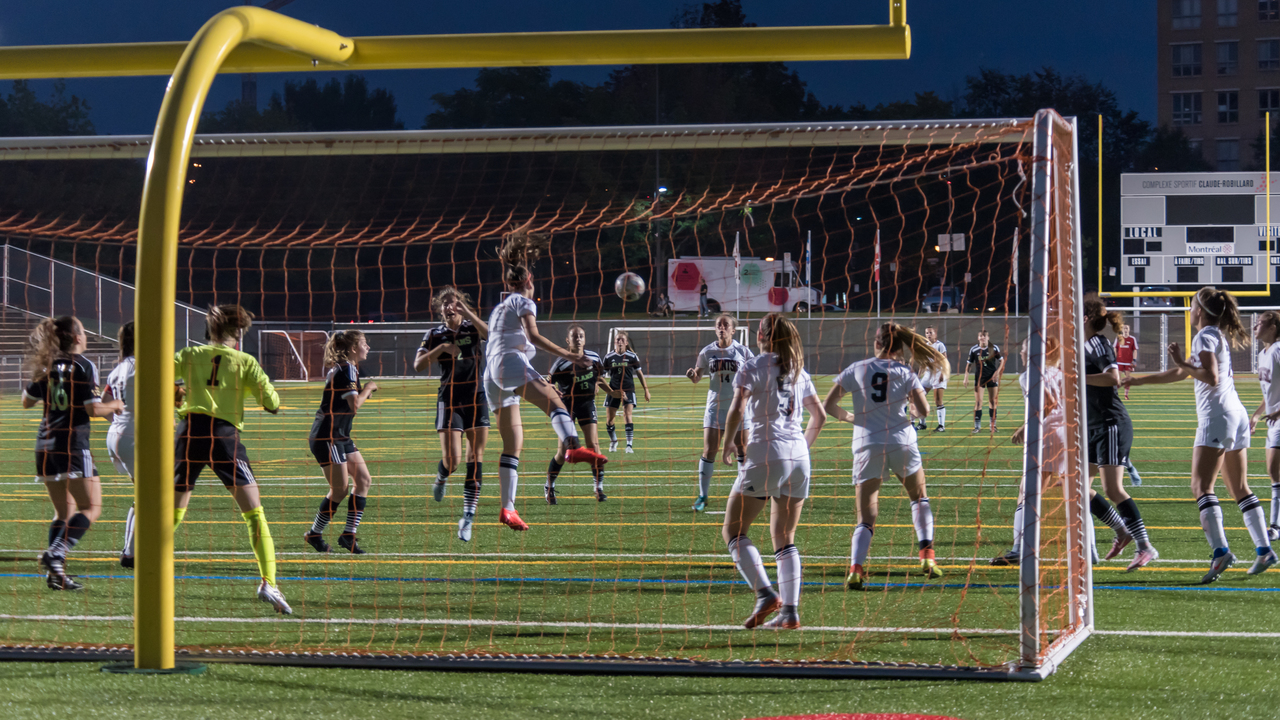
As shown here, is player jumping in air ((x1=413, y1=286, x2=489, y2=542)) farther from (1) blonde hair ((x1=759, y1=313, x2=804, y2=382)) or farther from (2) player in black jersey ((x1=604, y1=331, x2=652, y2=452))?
(2) player in black jersey ((x1=604, y1=331, x2=652, y2=452))

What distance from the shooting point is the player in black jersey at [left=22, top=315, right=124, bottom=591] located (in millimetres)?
7055

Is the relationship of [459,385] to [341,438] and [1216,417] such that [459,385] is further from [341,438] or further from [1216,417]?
[1216,417]

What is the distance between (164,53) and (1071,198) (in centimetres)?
453

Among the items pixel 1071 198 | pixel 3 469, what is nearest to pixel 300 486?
pixel 3 469

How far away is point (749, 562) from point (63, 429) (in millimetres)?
4463

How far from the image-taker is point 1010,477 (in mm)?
12914

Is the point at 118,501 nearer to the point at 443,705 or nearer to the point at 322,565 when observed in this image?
the point at 322,565

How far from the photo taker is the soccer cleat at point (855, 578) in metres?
6.81

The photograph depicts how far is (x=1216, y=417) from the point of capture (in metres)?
6.97

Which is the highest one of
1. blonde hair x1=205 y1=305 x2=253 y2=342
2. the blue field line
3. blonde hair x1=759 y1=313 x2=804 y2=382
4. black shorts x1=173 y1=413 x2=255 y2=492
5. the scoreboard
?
the scoreboard

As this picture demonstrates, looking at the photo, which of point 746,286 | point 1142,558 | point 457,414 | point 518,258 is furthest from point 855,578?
point 746,286

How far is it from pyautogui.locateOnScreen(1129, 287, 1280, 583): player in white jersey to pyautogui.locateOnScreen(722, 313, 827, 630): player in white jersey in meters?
2.49

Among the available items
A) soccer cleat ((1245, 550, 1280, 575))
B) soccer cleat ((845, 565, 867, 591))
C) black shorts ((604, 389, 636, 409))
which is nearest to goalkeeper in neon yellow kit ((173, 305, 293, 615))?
soccer cleat ((845, 565, 867, 591))

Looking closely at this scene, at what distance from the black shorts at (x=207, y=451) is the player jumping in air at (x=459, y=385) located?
76.8 inches
